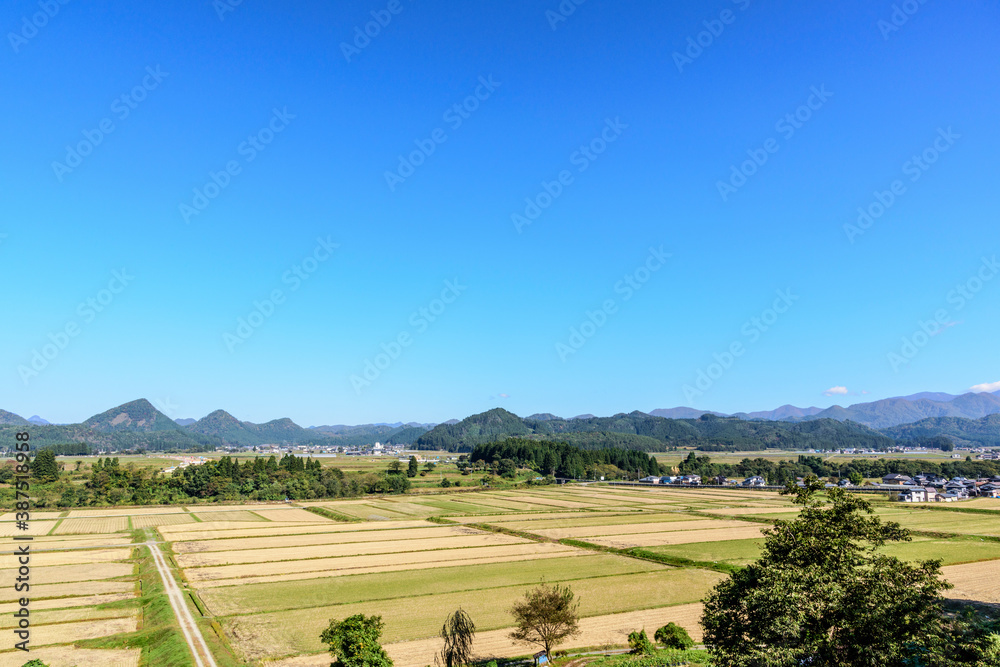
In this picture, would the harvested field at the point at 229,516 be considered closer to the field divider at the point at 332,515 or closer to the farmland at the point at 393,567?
the farmland at the point at 393,567

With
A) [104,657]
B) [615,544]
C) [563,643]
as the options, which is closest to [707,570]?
[615,544]

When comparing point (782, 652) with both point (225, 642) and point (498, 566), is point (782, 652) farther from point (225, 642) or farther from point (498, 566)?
point (498, 566)

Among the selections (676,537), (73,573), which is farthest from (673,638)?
(73,573)

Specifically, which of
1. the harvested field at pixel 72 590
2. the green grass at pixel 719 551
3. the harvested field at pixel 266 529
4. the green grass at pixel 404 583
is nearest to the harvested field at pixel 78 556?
the harvested field at pixel 266 529

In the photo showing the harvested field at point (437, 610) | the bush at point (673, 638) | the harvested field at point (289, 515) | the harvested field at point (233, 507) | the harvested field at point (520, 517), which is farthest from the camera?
the harvested field at point (233, 507)

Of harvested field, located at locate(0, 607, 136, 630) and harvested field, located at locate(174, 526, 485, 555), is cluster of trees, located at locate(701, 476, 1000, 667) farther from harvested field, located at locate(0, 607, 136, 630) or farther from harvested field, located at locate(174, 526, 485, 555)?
harvested field, located at locate(174, 526, 485, 555)

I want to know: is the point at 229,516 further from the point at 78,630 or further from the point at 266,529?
the point at 78,630
